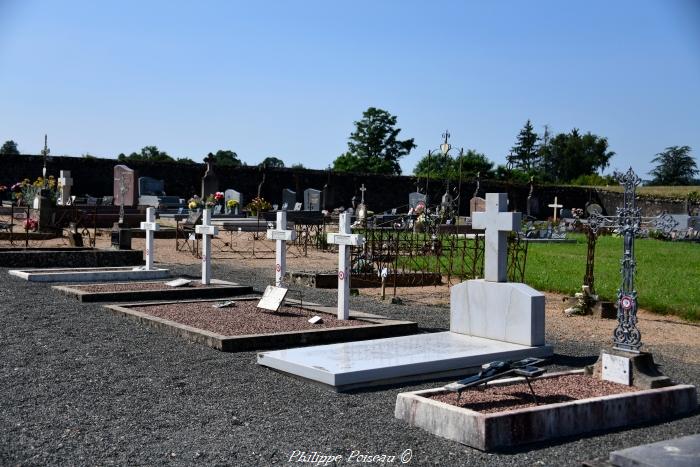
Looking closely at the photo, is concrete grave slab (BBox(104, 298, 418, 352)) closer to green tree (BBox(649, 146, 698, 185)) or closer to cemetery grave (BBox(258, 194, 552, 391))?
cemetery grave (BBox(258, 194, 552, 391))

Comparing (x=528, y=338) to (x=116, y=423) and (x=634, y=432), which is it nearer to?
(x=634, y=432)

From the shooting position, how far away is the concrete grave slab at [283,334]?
29.0 feet

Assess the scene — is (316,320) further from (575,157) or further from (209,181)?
(575,157)

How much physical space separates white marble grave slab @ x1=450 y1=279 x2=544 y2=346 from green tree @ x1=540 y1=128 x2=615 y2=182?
8373 cm

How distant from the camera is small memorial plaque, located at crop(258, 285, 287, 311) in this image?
10.9 meters

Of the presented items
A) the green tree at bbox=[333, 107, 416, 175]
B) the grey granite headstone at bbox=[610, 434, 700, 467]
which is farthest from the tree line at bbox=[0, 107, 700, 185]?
the grey granite headstone at bbox=[610, 434, 700, 467]

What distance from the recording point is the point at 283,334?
9141 mm

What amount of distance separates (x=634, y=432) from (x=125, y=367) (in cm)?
437

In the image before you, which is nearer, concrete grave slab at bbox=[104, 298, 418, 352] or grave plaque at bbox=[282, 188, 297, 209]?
concrete grave slab at bbox=[104, 298, 418, 352]

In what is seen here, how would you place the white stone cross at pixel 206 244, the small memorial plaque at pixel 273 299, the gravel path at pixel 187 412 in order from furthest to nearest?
the white stone cross at pixel 206 244, the small memorial plaque at pixel 273 299, the gravel path at pixel 187 412

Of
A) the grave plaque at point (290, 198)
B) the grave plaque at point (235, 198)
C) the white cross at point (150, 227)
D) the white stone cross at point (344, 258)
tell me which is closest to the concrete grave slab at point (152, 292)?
the white cross at point (150, 227)

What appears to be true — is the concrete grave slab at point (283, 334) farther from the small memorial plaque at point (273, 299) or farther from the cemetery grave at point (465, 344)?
the cemetery grave at point (465, 344)

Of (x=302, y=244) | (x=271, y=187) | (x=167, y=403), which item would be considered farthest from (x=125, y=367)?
(x=271, y=187)

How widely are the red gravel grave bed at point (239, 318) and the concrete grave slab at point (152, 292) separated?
1191 mm
